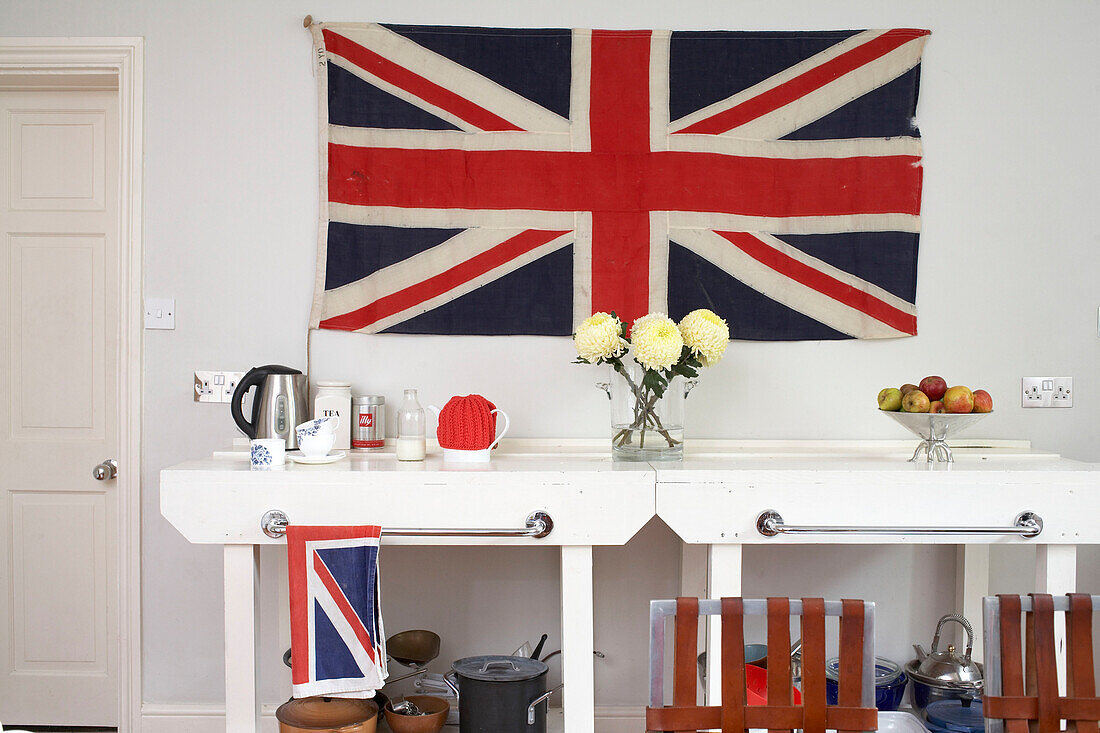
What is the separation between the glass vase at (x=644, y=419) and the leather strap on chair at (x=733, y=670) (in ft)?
3.20

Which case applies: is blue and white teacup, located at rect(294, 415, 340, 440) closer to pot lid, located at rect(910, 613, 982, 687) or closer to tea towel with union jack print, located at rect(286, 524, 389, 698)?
tea towel with union jack print, located at rect(286, 524, 389, 698)

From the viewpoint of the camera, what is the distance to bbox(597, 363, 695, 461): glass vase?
7.08ft

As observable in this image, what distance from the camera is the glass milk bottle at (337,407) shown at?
90.9 inches

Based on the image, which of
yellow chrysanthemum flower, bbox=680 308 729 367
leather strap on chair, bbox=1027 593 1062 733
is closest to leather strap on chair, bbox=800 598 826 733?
leather strap on chair, bbox=1027 593 1062 733

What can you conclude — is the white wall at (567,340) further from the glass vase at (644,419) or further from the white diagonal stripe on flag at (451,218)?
the glass vase at (644,419)

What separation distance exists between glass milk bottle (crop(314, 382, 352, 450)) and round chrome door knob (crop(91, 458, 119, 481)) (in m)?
0.74

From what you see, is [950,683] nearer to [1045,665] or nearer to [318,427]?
[1045,665]

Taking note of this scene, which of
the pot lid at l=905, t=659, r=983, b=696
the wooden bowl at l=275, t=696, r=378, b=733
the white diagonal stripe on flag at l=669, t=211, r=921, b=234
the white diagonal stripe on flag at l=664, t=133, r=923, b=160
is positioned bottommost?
the wooden bowl at l=275, t=696, r=378, b=733

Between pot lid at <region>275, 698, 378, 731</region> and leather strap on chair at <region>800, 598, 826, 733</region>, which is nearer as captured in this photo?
leather strap on chair at <region>800, 598, 826, 733</region>

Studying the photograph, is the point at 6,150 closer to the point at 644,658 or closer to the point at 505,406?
the point at 505,406

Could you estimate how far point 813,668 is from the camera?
118 cm

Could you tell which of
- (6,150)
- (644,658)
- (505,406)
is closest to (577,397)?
(505,406)

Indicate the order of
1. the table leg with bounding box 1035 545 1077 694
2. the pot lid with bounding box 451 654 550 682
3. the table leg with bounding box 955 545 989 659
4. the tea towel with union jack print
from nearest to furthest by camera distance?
1. the tea towel with union jack print
2. the table leg with bounding box 1035 545 1077 694
3. the pot lid with bounding box 451 654 550 682
4. the table leg with bounding box 955 545 989 659

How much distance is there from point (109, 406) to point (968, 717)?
2544 mm
